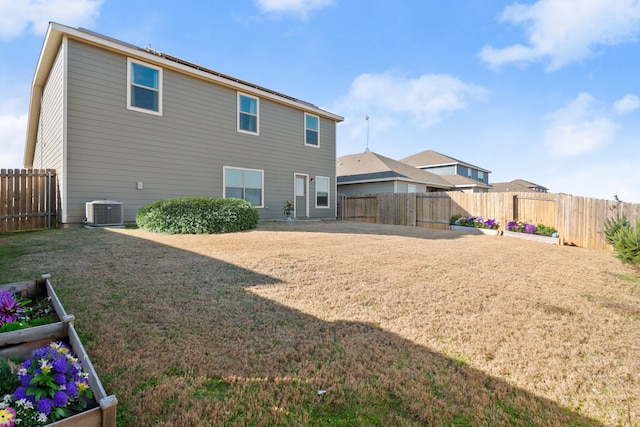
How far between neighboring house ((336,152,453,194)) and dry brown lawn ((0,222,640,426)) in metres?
13.5

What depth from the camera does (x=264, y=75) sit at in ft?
43.8

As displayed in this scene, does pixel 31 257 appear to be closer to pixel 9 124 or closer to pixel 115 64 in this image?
pixel 115 64

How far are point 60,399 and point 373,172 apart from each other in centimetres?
1899

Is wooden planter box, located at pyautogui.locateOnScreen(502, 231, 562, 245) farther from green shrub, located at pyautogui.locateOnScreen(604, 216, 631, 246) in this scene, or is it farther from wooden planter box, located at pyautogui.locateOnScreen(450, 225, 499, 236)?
green shrub, located at pyautogui.locateOnScreen(604, 216, 631, 246)

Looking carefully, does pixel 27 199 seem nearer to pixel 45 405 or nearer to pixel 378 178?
pixel 45 405

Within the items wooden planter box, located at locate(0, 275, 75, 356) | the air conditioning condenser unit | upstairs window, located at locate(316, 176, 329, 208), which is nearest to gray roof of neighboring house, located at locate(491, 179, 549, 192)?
upstairs window, located at locate(316, 176, 329, 208)

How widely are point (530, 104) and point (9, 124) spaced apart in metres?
22.8

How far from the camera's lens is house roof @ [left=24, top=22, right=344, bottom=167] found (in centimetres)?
807

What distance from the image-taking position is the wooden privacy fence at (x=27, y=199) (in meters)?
7.89

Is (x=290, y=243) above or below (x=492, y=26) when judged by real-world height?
below

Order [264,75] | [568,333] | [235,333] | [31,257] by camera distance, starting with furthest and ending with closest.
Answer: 1. [264,75]
2. [31,257]
3. [568,333]
4. [235,333]

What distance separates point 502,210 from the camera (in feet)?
37.8

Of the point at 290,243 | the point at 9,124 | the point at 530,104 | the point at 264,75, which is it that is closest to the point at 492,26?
the point at 530,104

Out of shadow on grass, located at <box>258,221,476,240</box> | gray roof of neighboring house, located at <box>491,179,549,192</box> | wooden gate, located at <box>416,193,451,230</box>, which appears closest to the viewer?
shadow on grass, located at <box>258,221,476,240</box>
